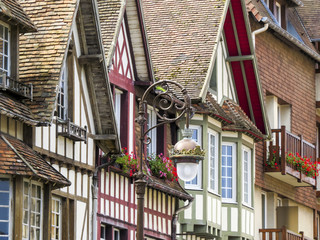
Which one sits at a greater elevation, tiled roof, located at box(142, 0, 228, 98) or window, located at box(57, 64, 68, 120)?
tiled roof, located at box(142, 0, 228, 98)

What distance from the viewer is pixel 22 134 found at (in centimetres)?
2484

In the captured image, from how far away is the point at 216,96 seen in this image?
37000 millimetres

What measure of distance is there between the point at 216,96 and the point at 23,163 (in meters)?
14.1

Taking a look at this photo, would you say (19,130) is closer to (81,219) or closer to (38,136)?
(38,136)

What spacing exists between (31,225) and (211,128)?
12031mm

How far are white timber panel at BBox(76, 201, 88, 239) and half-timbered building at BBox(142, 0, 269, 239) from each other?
6360 mm

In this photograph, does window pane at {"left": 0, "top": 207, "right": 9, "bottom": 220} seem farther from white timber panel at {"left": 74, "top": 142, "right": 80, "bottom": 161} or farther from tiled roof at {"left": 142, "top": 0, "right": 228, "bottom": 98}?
tiled roof at {"left": 142, "top": 0, "right": 228, "bottom": 98}

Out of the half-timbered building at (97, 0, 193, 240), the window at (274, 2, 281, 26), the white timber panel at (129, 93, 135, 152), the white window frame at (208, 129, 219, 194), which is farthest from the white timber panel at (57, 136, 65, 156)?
the window at (274, 2, 281, 26)

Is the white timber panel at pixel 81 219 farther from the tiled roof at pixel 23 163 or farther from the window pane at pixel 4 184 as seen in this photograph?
the window pane at pixel 4 184

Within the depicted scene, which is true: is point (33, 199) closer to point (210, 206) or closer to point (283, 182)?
point (210, 206)

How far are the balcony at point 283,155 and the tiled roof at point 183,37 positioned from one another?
226 inches


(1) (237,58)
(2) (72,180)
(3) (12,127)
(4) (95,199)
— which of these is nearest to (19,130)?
(3) (12,127)

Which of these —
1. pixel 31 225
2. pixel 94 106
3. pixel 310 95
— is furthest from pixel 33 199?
pixel 310 95

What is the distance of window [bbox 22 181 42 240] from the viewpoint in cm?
2406
